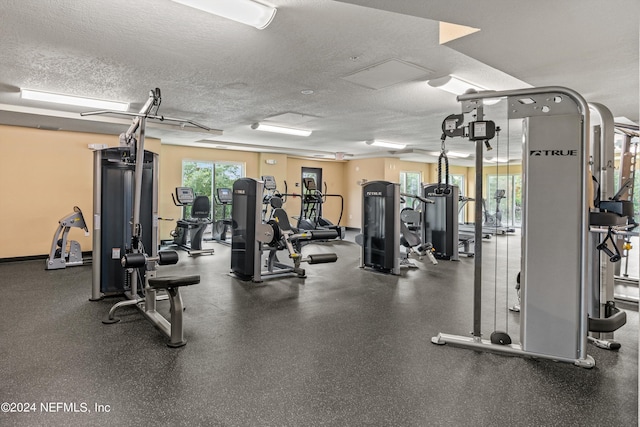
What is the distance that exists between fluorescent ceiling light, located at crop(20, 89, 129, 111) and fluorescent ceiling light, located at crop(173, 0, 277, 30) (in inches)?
127

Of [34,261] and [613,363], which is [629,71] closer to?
[613,363]

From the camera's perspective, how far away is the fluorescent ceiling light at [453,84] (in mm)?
3930

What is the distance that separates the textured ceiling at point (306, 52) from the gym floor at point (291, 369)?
7.57ft

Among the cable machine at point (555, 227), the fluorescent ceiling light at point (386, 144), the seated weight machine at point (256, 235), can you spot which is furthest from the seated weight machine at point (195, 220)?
the cable machine at point (555, 227)

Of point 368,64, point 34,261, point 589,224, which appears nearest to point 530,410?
point 589,224

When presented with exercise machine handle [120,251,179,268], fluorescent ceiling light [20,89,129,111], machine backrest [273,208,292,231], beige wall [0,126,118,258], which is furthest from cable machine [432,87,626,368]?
beige wall [0,126,118,258]

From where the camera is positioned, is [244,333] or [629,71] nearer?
[244,333]

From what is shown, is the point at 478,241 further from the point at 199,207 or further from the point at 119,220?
the point at 199,207

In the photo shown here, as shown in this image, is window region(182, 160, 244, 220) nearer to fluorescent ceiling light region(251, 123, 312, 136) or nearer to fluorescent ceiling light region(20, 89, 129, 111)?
fluorescent ceiling light region(251, 123, 312, 136)

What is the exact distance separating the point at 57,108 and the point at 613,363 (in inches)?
276

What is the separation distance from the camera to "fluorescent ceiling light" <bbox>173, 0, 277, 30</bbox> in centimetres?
237

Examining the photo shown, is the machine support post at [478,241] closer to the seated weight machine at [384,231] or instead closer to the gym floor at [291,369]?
the gym floor at [291,369]

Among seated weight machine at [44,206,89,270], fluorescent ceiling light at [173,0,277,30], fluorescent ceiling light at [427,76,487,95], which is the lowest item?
seated weight machine at [44,206,89,270]

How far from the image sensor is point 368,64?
3.54m
